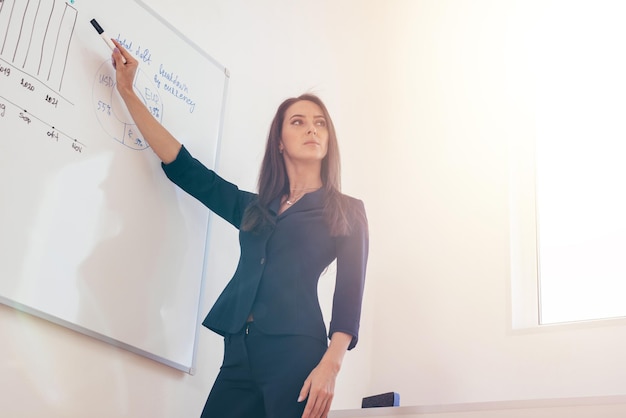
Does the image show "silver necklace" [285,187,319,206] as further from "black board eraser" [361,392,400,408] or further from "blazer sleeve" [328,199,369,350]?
"black board eraser" [361,392,400,408]

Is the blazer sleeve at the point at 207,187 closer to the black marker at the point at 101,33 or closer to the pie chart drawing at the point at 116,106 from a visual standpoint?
the pie chart drawing at the point at 116,106

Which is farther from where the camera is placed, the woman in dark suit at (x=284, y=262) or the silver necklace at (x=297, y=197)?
the silver necklace at (x=297, y=197)

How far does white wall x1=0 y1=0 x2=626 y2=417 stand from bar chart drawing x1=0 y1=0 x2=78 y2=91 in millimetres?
390

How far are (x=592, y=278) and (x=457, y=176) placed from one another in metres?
0.61

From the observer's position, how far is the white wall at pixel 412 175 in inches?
91.1

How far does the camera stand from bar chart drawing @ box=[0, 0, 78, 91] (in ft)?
5.75

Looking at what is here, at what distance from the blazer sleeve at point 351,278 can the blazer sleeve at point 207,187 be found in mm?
299

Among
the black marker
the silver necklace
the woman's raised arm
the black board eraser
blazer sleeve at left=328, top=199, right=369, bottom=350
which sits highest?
the black marker

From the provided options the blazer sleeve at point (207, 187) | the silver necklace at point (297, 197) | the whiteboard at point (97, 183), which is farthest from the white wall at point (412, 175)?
the silver necklace at point (297, 197)

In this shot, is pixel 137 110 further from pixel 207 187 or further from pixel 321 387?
pixel 321 387

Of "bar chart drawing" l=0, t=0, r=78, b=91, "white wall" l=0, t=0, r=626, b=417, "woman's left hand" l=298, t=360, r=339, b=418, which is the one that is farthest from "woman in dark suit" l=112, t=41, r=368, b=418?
"white wall" l=0, t=0, r=626, b=417

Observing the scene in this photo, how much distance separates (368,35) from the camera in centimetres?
327

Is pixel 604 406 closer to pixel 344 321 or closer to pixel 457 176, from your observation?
pixel 344 321

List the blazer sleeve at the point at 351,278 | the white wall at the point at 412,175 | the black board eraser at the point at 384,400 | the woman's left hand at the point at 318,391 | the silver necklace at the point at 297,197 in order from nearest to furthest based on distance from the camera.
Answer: the woman's left hand at the point at 318,391 < the blazer sleeve at the point at 351,278 < the silver necklace at the point at 297,197 < the black board eraser at the point at 384,400 < the white wall at the point at 412,175
